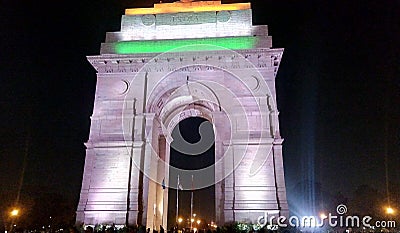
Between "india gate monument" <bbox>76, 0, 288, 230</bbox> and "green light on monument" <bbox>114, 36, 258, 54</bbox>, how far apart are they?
0.21 feet

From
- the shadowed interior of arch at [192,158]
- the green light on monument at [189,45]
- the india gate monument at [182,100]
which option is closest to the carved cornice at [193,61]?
the india gate monument at [182,100]

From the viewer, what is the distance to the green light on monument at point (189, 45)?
26.5m

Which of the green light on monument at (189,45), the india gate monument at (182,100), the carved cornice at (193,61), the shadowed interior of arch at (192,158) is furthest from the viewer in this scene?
the shadowed interior of arch at (192,158)

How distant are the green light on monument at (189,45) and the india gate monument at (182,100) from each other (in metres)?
0.07

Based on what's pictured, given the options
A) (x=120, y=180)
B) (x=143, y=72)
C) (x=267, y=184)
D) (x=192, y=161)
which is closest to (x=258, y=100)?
(x=267, y=184)

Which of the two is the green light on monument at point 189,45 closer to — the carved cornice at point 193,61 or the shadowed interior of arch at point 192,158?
the carved cornice at point 193,61

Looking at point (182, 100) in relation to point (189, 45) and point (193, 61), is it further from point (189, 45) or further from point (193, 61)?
point (189, 45)

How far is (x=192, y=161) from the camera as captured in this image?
50.4m

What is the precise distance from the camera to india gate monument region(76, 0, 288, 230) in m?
23.7

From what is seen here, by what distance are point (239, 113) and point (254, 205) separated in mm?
5728

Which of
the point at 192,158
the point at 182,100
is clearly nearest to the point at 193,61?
the point at 182,100

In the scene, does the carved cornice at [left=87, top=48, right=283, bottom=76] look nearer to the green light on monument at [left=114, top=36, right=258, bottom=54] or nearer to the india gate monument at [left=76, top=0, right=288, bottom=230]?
the india gate monument at [left=76, top=0, right=288, bottom=230]

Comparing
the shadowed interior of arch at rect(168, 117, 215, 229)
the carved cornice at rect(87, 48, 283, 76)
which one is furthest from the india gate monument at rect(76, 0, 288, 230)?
the shadowed interior of arch at rect(168, 117, 215, 229)

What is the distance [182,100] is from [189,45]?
4.75 m
